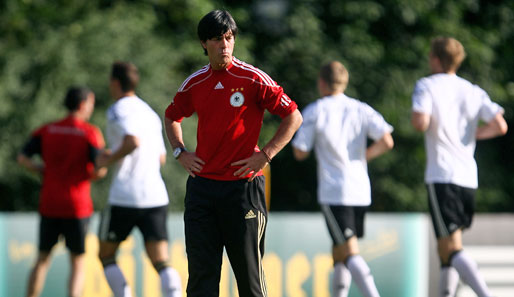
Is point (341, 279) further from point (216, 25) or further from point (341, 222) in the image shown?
point (216, 25)

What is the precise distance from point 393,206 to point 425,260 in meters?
9.33

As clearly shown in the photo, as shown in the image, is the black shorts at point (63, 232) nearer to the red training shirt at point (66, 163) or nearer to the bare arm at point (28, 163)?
the red training shirt at point (66, 163)

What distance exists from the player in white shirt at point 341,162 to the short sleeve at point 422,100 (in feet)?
2.02

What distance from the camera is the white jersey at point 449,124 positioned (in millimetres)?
7148

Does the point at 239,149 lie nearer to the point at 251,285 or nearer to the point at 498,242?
the point at 251,285

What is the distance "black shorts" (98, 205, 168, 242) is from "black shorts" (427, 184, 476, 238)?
2039 mm

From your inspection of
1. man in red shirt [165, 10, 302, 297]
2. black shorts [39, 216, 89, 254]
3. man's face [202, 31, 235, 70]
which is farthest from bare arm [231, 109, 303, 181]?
black shorts [39, 216, 89, 254]

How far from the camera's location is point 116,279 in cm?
731

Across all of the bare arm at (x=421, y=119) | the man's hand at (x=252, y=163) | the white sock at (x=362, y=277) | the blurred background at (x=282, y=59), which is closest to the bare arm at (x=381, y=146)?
the bare arm at (x=421, y=119)

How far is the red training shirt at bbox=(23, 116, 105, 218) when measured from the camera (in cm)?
840

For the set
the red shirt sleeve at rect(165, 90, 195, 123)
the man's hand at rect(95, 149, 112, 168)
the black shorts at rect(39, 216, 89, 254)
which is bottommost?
the black shorts at rect(39, 216, 89, 254)

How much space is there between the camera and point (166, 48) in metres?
16.9

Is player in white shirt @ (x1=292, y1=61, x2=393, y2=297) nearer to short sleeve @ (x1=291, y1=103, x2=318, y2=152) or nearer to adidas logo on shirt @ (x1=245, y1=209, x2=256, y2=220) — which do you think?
short sleeve @ (x1=291, y1=103, x2=318, y2=152)

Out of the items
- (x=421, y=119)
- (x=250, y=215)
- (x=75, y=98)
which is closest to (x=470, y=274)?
(x=421, y=119)
